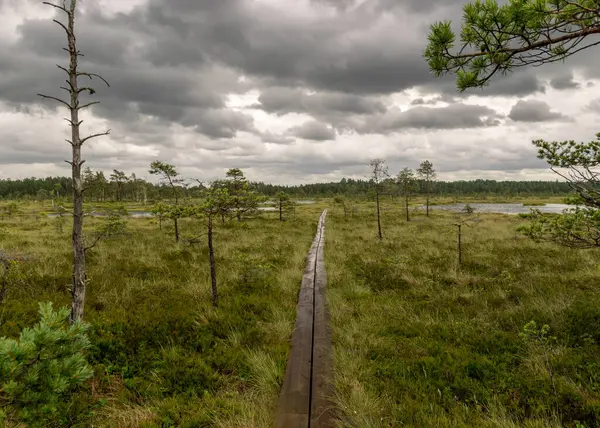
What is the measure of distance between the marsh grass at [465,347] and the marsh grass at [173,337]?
153 centimetres

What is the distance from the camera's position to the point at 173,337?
22.6 feet

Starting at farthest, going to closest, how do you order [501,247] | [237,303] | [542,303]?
[501,247] < [237,303] < [542,303]

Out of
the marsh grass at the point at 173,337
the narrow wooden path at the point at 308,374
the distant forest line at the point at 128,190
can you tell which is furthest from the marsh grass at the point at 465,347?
the distant forest line at the point at 128,190

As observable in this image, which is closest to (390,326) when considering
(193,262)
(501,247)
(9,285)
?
(193,262)

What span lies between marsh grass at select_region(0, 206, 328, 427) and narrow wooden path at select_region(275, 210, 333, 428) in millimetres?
221

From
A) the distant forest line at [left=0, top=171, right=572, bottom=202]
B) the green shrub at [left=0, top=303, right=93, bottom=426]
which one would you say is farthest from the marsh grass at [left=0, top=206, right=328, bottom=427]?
the distant forest line at [left=0, top=171, right=572, bottom=202]

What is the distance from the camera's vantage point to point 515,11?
3377 mm

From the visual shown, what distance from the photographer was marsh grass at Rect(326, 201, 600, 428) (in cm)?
449

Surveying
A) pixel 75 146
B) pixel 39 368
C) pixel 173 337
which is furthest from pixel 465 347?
pixel 75 146

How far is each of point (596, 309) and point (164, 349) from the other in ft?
33.8

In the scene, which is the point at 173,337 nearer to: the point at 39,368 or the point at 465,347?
the point at 39,368

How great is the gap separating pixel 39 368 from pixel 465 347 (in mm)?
7314

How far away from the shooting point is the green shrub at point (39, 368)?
85.7 inches

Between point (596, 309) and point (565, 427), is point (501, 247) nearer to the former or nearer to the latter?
point (596, 309)
